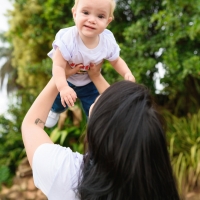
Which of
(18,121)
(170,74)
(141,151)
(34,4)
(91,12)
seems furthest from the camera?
(18,121)

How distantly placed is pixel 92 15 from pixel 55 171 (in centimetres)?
74

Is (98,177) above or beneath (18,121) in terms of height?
above

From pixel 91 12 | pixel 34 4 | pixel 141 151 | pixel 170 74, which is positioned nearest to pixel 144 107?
pixel 141 151

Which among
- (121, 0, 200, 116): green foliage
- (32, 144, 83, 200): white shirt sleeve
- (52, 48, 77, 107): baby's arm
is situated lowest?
(121, 0, 200, 116): green foliage


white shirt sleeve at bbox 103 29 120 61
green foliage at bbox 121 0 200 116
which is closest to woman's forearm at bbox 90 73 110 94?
white shirt sleeve at bbox 103 29 120 61

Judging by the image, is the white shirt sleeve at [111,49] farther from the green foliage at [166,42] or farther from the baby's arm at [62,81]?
the green foliage at [166,42]

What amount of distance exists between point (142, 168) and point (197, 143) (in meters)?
3.77

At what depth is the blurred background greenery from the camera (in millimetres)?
4375

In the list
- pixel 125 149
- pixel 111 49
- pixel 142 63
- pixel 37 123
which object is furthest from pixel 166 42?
pixel 125 149

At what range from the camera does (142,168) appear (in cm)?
136

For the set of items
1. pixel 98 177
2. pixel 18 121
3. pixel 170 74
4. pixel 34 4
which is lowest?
pixel 18 121

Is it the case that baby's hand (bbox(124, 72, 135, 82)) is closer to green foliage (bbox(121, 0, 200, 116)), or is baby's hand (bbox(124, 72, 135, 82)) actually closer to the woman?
the woman

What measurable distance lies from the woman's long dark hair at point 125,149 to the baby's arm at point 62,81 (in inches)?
12.2

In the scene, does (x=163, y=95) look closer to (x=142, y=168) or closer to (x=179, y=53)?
(x=179, y=53)
